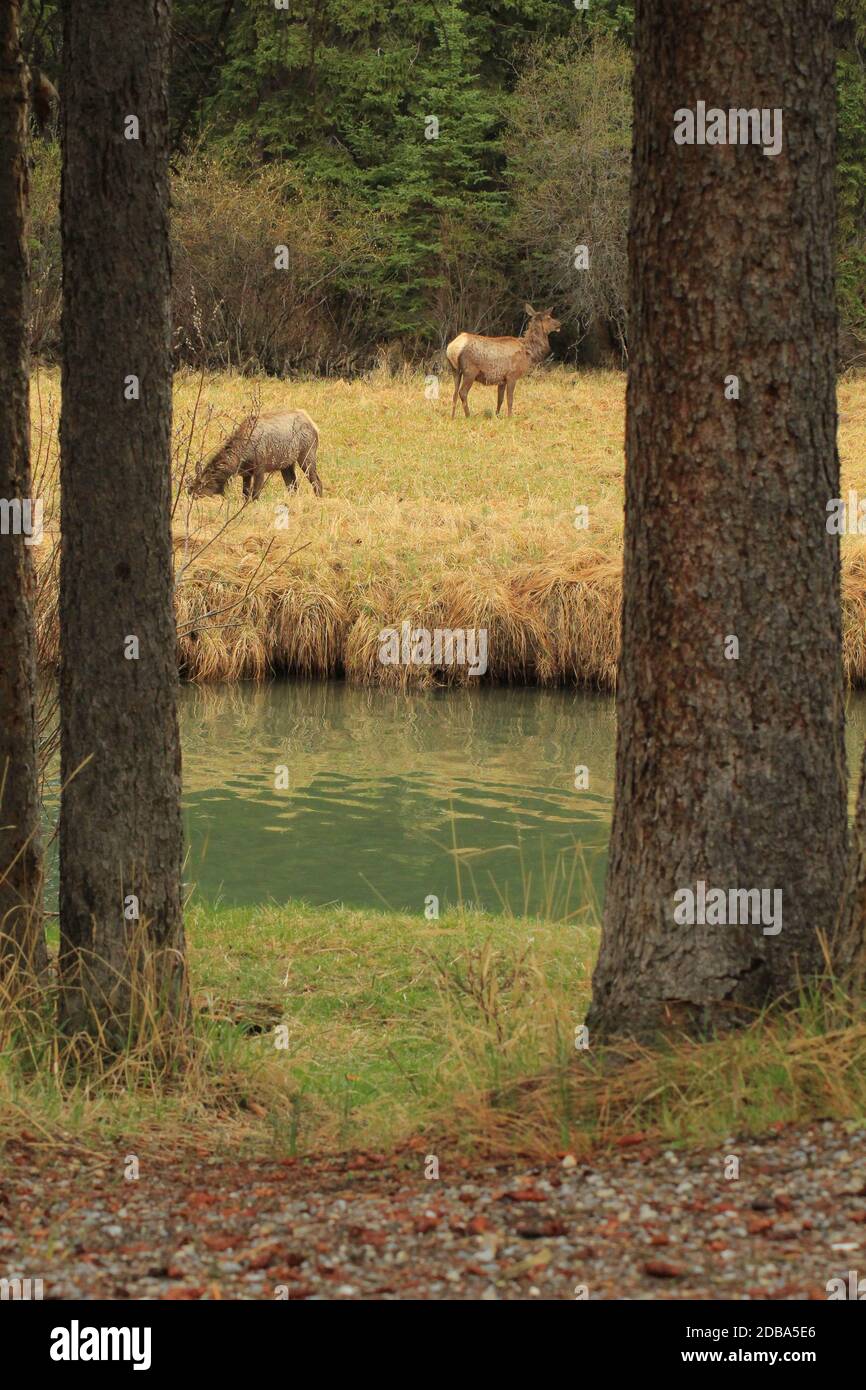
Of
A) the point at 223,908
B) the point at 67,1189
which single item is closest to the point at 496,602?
the point at 223,908

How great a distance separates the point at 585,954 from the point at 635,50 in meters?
3.76

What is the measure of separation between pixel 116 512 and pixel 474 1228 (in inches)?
109

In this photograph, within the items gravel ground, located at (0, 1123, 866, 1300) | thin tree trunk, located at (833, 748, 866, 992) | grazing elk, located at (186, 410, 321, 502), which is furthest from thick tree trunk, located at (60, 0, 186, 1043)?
grazing elk, located at (186, 410, 321, 502)

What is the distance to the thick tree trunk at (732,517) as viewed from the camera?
5027mm

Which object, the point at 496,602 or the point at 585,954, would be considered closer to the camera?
the point at 585,954

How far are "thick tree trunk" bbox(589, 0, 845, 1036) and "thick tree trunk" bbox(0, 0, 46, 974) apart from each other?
7.83 feet

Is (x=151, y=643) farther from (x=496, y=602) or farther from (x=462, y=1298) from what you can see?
(x=496, y=602)

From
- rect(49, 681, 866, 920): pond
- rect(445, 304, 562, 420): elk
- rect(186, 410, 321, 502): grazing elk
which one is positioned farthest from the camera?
rect(445, 304, 562, 420): elk

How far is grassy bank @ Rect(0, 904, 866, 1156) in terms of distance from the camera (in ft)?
15.2

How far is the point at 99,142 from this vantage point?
5.62m

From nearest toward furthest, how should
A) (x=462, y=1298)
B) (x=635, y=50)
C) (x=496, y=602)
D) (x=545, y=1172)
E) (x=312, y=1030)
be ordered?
(x=462, y=1298) < (x=545, y=1172) < (x=635, y=50) < (x=312, y=1030) < (x=496, y=602)

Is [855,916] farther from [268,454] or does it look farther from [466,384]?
[466,384]

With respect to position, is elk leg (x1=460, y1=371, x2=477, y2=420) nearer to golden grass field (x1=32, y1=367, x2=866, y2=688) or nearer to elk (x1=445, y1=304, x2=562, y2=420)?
elk (x1=445, y1=304, x2=562, y2=420)

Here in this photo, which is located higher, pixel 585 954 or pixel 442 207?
pixel 442 207
